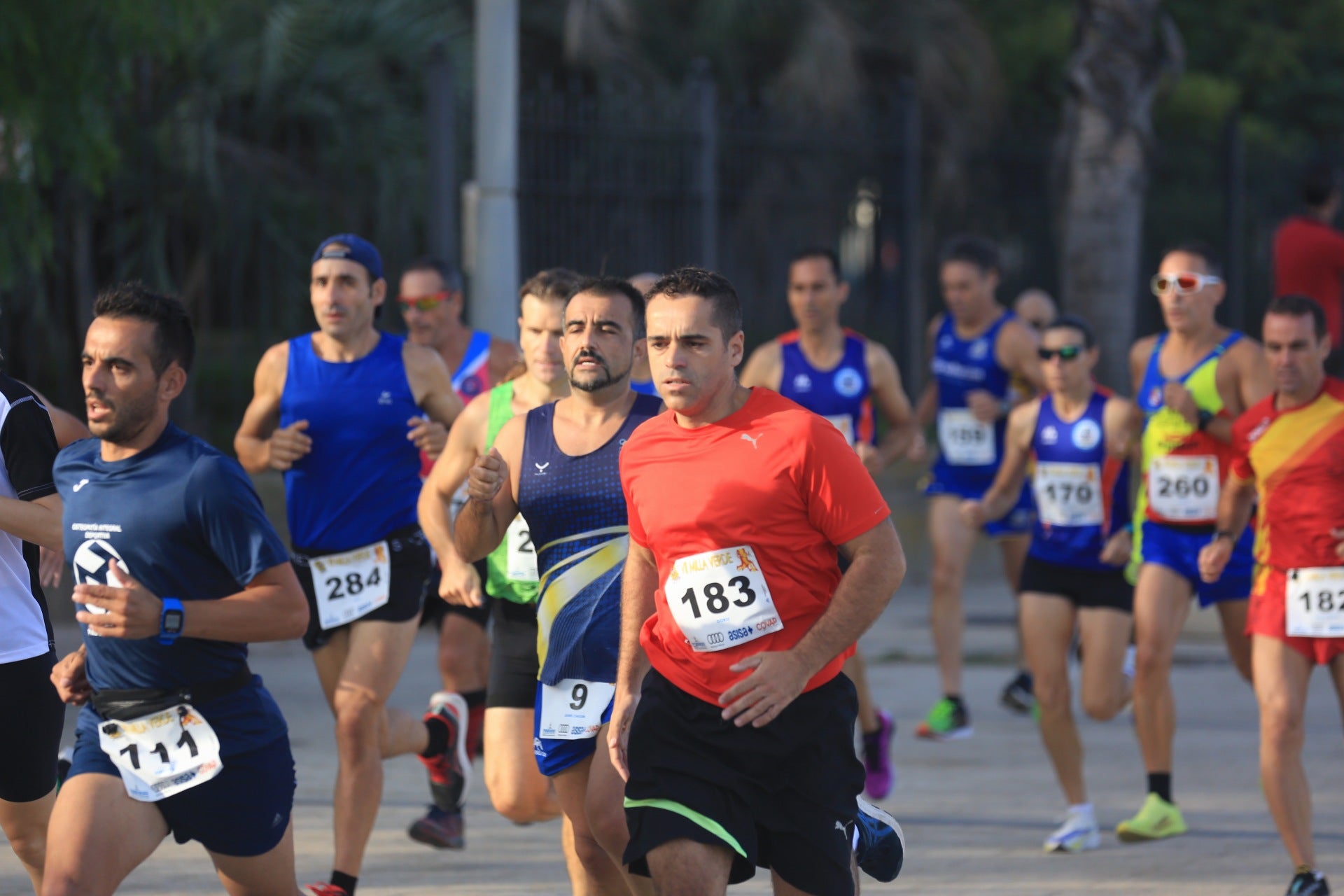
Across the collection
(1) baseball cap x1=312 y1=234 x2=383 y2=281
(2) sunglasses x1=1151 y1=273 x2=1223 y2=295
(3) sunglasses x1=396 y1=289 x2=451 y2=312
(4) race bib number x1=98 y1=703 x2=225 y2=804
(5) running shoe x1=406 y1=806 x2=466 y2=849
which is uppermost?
(1) baseball cap x1=312 y1=234 x2=383 y2=281

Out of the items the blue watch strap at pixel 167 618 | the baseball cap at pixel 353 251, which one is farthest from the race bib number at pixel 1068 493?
the blue watch strap at pixel 167 618

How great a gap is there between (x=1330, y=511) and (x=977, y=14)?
60.4 ft

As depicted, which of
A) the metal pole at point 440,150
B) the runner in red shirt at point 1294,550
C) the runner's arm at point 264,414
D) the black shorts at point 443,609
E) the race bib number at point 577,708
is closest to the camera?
the race bib number at point 577,708

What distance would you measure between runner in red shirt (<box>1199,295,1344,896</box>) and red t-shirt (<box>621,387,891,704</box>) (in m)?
2.29

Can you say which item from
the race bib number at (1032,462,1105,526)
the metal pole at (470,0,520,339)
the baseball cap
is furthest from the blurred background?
the race bib number at (1032,462,1105,526)

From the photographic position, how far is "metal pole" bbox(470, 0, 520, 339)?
10305mm

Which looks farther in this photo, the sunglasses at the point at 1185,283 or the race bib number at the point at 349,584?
the sunglasses at the point at 1185,283

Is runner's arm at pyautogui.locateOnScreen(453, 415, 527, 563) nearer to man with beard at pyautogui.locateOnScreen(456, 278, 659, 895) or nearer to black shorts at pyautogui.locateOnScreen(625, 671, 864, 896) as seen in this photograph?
man with beard at pyautogui.locateOnScreen(456, 278, 659, 895)

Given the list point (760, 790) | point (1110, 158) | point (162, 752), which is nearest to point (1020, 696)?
point (760, 790)

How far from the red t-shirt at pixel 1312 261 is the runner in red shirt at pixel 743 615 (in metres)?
6.48

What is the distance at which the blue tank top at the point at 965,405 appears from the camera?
9297 mm

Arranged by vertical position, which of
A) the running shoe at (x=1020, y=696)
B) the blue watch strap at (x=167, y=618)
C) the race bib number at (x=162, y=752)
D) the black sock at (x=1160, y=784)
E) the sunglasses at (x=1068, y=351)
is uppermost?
the sunglasses at (x=1068, y=351)

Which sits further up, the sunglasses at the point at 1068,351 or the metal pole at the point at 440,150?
the metal pole at the point at 440,150

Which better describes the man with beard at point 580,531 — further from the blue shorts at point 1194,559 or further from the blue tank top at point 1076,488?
the blue shorts at point 1194,559
